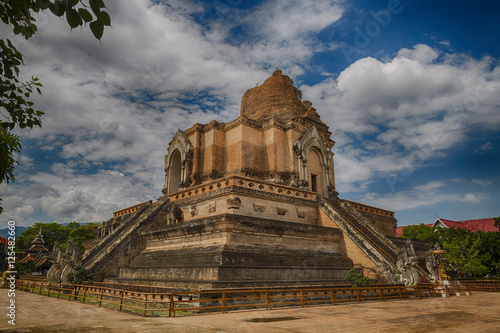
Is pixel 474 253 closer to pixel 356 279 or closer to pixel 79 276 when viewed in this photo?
pixel 356 279

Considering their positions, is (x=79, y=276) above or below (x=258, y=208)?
below

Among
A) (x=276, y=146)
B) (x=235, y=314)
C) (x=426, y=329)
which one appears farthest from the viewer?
(x=276, y=146)

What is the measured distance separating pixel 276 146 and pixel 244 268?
12298 mm

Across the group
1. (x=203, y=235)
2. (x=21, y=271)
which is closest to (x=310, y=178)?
(x=203, y=235)

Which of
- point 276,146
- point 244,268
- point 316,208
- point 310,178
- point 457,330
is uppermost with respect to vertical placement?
point 276,146

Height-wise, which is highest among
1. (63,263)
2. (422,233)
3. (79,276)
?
(422,233)

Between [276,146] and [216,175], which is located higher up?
[276,146]

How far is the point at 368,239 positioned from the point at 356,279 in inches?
144

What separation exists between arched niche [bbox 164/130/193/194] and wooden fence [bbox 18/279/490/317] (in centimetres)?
1127

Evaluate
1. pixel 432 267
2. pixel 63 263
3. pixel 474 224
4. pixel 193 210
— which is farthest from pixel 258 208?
pixel 474 224

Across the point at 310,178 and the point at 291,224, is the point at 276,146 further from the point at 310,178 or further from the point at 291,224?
the point at 291,224

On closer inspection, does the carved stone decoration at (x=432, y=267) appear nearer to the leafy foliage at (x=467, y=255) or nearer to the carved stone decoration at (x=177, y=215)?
the carved stone decoration at (x=177, y=215)

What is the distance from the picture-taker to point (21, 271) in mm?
30703

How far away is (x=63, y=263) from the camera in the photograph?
16.7m
